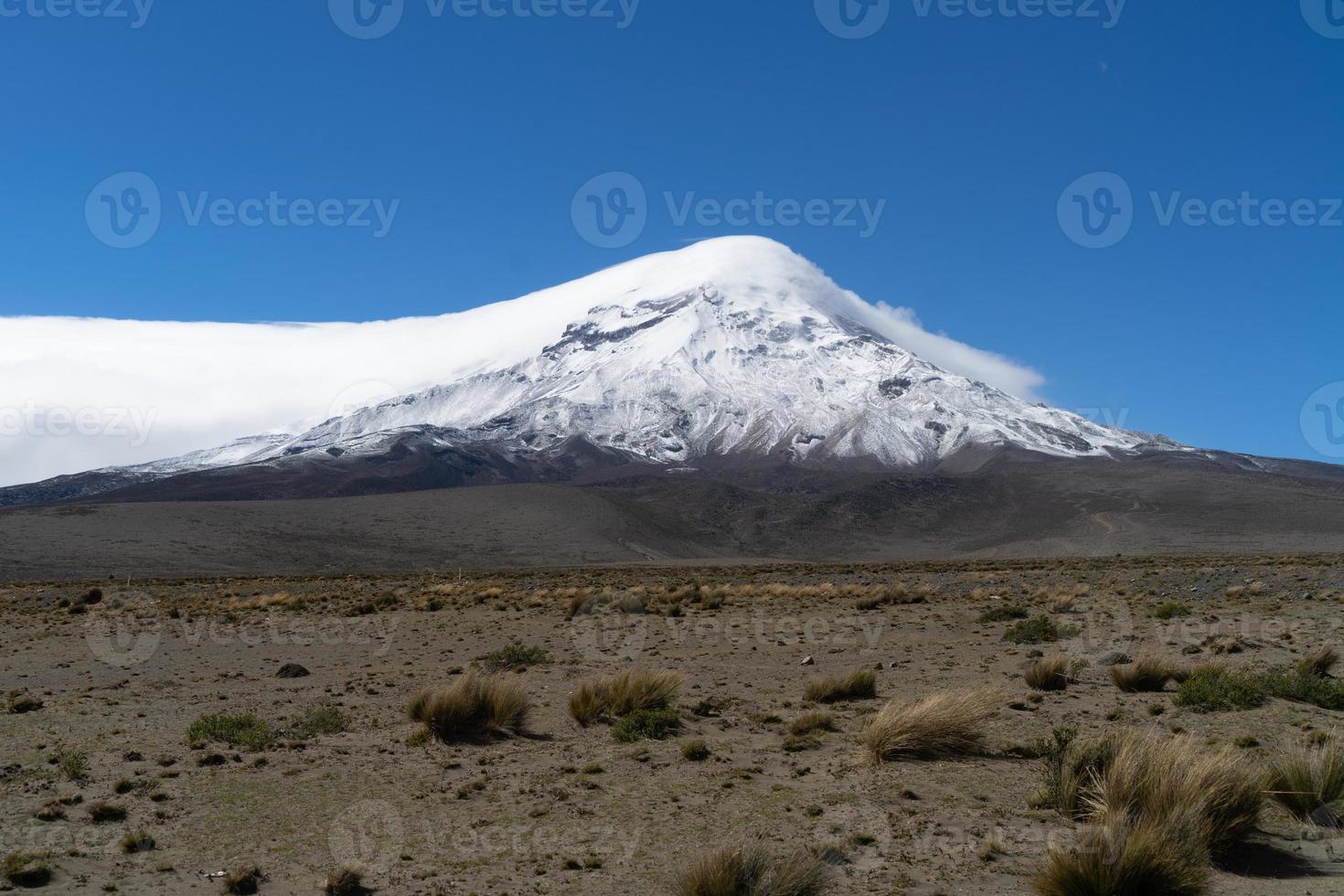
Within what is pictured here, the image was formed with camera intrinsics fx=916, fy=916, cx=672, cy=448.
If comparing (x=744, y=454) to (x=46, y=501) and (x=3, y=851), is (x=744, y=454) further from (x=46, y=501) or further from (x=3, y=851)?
(x=3, y=851)

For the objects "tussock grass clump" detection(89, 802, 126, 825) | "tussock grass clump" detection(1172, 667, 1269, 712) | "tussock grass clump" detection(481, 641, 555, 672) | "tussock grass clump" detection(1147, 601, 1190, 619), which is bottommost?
"tussock grass clump" detection(481, 641, 555, 672)

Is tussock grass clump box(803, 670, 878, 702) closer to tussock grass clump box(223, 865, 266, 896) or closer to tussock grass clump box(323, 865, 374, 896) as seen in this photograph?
tussock grass clump box(323, 865, 374, 896)

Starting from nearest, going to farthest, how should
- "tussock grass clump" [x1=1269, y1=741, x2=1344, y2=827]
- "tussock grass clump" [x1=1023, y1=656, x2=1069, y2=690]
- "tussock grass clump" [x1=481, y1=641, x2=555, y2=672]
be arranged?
"tussock grass clump" [x1=1269, y1=741, x2=1344, y2=827] < "tussock grass clump" [x1=1023, y1=656, x2=1069, y2=690] < "tussock grass clump" [x1=481, y1=641, x2=555, y2=672]

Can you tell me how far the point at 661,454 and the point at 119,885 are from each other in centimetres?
16962

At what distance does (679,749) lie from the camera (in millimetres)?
9141

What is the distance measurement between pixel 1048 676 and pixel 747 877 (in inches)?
311

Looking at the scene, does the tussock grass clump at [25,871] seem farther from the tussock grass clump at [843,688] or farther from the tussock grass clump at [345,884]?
the tussock grass clump at [843,688]

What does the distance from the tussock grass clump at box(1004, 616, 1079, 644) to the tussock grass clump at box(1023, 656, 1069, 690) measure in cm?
474

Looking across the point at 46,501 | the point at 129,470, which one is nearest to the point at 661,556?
the point at 46,501

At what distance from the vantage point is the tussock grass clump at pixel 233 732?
9375 millimetres

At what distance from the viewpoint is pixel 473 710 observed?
9891 mm

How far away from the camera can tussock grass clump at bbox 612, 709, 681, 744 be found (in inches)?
377

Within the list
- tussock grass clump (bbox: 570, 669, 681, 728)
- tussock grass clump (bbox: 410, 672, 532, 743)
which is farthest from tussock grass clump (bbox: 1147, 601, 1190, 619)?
tussock grass clump (bbox: 410, 672, 532, 743)

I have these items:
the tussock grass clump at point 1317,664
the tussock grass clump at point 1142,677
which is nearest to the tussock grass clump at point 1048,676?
the tussock grass clump at point 1142,677
